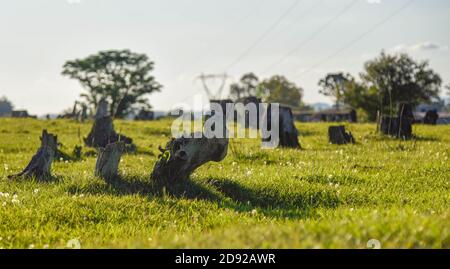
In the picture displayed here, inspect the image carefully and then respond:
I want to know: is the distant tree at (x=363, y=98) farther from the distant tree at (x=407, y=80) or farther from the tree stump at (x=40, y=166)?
the tree stump at (x=40, y=166)

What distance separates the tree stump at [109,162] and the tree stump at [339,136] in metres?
13.5

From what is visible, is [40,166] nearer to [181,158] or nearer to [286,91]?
[181,158]

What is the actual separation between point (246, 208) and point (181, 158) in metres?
2.16

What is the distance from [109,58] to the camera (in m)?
93.7

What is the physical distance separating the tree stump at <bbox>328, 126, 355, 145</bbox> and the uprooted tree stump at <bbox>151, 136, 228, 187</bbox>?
12.8 metres

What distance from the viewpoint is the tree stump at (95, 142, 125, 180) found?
1109 cm

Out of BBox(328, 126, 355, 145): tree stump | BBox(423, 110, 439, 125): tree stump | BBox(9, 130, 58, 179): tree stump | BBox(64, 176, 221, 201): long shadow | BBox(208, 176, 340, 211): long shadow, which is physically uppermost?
BBox(423, 110, 439, 125): tree stump

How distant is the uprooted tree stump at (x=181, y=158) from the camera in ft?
34.8

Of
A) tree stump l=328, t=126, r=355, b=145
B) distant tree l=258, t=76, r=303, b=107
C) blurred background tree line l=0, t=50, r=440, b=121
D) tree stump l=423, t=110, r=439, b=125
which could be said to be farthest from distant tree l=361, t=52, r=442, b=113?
distant tree l=258, t=76, r=303, b=107

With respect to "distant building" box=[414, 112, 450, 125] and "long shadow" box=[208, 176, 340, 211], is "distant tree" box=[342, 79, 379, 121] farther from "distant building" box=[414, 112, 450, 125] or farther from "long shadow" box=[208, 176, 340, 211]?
"long shadow" box=[208, 176, 340, 211]

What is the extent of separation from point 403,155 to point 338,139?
607cm

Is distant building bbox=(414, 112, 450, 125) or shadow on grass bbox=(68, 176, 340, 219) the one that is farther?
distant building bbox=(414, 112, 450, 125)

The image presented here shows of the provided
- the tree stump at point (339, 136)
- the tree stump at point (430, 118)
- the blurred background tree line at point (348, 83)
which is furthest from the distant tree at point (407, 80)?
the tree stump at point (339, 136)
